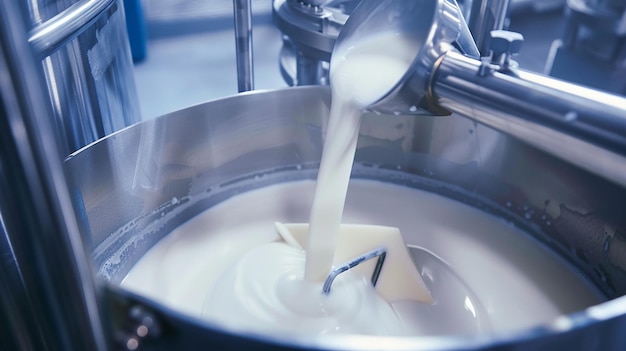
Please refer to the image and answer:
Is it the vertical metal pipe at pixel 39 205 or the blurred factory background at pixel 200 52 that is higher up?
the vertical metal pipe at pixel 39 205

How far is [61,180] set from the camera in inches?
11.3

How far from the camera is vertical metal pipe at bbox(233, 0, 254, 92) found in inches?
30.6

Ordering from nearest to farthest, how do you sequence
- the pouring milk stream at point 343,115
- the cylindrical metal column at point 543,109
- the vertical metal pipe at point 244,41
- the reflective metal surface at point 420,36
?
the cylindrical metal column at point 543,109 → the reflective metal surface at point 420,36 → the pouring milk stream at point 343,115 → the vertical metal pipe at point 244,41

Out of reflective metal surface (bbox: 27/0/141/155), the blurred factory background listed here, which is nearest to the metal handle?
reflective metal surface (bbox: 27/0/141/155)

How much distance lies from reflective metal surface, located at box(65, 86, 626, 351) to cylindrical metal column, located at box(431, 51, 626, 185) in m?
0.29

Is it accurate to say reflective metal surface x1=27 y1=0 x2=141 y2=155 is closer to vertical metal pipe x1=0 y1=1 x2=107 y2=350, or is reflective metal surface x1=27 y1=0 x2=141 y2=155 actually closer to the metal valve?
vertical metal pipe x1=0 y1=1 x2=107 y2=350

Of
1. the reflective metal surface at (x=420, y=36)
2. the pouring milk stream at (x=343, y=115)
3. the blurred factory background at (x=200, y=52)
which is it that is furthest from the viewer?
the blurred factory background at (x=200, y=52)

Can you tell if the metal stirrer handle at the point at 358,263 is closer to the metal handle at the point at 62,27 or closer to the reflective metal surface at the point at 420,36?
the reflective metal surface at the point at 420,36

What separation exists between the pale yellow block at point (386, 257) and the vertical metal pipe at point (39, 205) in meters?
0.43

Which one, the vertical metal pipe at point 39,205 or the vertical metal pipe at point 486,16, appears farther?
the vertical metal pipe at point 486,16

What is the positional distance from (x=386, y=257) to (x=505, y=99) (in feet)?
1.08

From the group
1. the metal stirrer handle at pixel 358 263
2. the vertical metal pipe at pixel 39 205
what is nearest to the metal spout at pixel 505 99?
the metal stirrer handle at pixel 358 263

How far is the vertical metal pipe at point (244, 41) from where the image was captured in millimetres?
777

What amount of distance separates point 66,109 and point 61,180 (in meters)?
0.41
